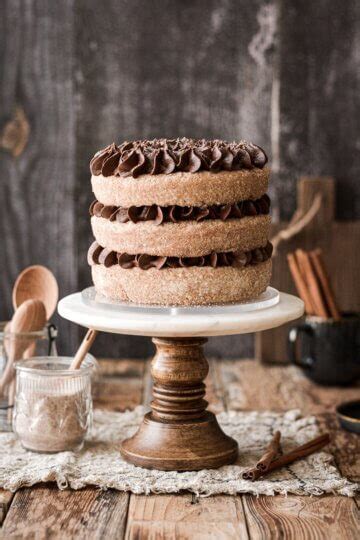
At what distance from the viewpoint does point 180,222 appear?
1424mm

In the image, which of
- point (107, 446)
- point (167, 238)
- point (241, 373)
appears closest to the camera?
point (167, 238)

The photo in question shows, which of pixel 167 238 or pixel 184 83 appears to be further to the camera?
pixel 184 83

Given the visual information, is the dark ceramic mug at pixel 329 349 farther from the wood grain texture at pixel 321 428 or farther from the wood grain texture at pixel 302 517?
the wood grain texture at pixel 302 517

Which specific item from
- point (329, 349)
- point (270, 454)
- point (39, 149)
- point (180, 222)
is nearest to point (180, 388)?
point (270, 454)

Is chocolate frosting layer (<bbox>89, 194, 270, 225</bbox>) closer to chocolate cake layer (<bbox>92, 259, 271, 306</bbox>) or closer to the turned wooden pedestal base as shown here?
chocolate cake layer (<bbox>92, 259, 271, 306</bbox>)

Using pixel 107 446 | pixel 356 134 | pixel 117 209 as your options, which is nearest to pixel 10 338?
pixel 107 446

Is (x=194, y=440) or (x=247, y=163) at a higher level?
(x=247, y=163)

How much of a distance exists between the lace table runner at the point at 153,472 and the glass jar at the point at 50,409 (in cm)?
3

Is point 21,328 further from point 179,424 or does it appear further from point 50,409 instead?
point 179,424

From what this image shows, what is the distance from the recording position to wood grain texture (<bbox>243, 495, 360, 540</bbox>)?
4.24ft

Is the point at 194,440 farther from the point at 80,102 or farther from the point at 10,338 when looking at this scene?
the point at 80,102

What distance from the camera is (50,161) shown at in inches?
90.4

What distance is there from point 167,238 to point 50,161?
0.95 meters

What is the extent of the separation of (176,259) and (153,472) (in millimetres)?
337
